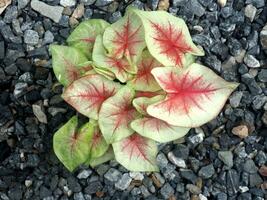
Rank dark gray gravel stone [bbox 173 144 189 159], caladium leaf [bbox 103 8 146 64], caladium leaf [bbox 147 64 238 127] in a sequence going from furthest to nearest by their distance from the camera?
dark gray gravel stone [bbox 173 144 189 159] → caladium leaf [bbox 103 8 146 64] → caladium leaf [bbox 147 64 238 127]

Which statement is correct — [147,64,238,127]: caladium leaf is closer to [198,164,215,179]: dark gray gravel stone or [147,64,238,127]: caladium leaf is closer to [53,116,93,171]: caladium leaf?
[53,116,93,171]: caladium leaf

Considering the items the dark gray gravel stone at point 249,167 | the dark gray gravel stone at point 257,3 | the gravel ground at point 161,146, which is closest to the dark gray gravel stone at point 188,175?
the gravel ground at point 161,146

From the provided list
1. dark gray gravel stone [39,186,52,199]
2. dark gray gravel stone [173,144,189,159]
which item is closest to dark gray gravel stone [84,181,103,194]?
dark gray gravel stone [39,186,52,199]

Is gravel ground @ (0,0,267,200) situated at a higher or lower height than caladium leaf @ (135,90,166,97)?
lower

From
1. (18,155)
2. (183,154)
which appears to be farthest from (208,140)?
(18,155)

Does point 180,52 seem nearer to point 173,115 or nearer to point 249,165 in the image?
point 173,115

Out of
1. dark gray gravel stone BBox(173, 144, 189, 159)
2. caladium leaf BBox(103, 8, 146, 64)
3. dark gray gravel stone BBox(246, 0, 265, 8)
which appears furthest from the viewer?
dark gray gravel stone BBox(246, 0, 265, 8)

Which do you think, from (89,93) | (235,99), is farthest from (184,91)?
(235,99)
